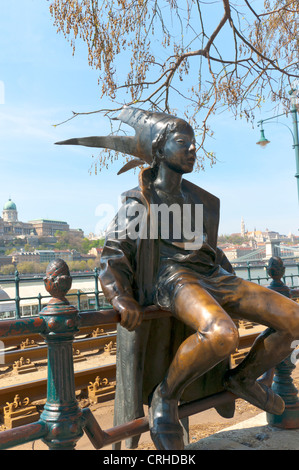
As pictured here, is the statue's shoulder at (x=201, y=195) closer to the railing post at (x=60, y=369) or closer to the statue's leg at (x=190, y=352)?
the statue's leg at (x=190, y=352)

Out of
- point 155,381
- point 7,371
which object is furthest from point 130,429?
point 7,371

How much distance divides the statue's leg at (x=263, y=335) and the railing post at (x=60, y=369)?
3.22 ft

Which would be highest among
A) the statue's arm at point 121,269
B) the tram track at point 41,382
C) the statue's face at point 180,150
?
the statue's face at point 180,150

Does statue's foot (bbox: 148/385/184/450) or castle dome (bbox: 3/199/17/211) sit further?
castle dome (bbox: 3/199/17/211)

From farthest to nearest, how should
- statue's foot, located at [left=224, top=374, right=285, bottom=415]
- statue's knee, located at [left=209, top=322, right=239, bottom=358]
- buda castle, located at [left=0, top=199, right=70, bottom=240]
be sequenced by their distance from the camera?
buda castle, located at [left=0, top=199, right=70, bottom=240]
statue's foot, located at [left=224, top=374, right=285, bottom=415]
statue's knee, located at [left=209, top=322, right=239, bottom=358]

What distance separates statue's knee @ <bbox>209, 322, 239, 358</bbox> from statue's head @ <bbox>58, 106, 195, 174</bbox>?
3.78 ft

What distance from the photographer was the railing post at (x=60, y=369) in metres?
1.74

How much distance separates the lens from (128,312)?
2.03 m

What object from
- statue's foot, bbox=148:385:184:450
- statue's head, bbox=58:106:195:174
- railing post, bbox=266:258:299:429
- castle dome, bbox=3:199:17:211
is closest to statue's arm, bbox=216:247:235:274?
railing post, bbox=266:258:299:429

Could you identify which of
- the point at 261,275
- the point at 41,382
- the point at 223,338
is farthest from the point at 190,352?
the point at 261,275

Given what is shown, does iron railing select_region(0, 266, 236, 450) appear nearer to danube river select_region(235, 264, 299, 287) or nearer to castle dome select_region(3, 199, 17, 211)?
danube river select_region(235, 264, 299, 287)

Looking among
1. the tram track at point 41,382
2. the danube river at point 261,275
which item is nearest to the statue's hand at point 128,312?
the tram track at point 41,382

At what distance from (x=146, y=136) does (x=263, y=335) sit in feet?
4.69

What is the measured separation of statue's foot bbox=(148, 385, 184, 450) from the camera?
204cm
